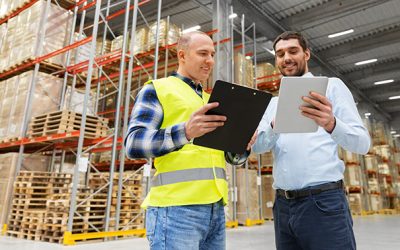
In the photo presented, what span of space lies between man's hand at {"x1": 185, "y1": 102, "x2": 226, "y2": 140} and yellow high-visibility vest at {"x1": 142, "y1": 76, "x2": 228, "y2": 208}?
245mm

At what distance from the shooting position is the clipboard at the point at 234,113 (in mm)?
1435

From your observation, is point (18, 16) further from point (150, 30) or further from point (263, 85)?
point (263, 85)

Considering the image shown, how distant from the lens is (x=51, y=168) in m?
9.02

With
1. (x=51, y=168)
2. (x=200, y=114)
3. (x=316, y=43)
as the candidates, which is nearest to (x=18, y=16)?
(x=51, y=168)

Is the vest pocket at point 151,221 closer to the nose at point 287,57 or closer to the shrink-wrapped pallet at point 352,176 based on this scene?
the nose at point 287,57

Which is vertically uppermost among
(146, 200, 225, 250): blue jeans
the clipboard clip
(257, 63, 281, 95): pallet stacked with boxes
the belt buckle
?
(257, 63, 281, 95): pallet stacked with boxes

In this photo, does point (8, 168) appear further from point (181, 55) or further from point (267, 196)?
point (267, 196)

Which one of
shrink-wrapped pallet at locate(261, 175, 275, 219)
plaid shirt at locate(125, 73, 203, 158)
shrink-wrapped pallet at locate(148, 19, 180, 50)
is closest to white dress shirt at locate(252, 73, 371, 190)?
plaid shirt at locate(125, 73, 203, 158)

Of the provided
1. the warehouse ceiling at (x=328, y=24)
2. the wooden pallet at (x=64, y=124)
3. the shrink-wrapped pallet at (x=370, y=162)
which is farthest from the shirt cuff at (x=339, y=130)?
the shrink-wrapped pallet at (x=370, y=162)

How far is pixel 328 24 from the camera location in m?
14.6

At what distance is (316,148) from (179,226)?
1.04m

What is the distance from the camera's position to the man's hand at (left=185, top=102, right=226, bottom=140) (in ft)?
4.54

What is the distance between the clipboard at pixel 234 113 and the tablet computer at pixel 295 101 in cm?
12

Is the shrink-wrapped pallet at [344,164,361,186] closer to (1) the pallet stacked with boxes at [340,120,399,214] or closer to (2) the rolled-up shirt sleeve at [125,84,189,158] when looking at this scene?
(1) the pallet stacked with boxes at [340,120,399,214]
